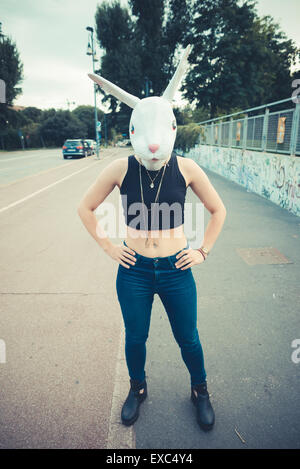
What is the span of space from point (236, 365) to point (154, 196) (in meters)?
1.64

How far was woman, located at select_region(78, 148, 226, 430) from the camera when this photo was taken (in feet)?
5.63

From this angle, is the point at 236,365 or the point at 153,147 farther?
the point at 236,365

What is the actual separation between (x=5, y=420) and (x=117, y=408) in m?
0.75

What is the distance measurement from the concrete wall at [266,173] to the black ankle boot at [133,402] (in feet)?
20.7

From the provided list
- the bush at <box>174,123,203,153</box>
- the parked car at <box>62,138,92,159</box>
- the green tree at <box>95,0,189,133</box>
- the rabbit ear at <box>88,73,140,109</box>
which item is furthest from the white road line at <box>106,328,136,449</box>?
the green tree at <box>95,0,189,133</box>

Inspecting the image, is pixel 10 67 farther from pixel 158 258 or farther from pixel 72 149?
pixel 158 258

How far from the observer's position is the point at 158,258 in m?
1.73

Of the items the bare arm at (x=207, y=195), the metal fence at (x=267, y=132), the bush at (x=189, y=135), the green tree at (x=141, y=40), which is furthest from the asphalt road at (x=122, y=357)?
the green tree at (x=141, y=40)

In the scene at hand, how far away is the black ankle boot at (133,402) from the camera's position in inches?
75.9

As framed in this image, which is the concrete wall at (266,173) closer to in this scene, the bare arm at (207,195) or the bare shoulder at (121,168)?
the bare arm at (207,195)

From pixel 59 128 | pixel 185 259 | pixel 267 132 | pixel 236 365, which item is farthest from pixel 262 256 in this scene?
pixel 59 128

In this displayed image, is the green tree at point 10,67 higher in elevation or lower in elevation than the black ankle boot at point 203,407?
higher

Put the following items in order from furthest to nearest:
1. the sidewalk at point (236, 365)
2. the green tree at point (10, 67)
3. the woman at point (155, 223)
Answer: the green tree at point (10, 67) → the sidewalk at point (236, 365) → the woman at point (155, 223)

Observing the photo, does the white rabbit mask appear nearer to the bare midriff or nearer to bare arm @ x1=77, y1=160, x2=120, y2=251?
bare arm @ x1=77, y1=160, x2=120, y2=251
